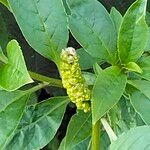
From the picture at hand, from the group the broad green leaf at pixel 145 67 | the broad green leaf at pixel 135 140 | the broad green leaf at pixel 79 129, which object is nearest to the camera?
the broad green leaf at pixel 135 140

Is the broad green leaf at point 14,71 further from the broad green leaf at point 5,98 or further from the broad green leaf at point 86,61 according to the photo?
the broad green leaf at point 86,61

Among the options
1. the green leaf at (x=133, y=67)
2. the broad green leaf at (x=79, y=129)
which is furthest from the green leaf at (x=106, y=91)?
the broad green leaf at (x=79, y=129)

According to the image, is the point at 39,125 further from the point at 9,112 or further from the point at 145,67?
the point at 145,67

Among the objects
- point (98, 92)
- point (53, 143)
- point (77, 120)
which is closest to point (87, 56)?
point (77, 120)

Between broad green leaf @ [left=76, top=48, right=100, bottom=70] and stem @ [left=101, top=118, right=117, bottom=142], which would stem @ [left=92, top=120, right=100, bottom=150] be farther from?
broad green leaf @ [left=76, top=48, right=100, bottom=70]

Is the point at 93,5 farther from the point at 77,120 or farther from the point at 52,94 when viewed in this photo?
the point at 52,94
